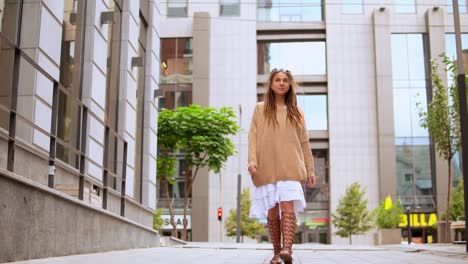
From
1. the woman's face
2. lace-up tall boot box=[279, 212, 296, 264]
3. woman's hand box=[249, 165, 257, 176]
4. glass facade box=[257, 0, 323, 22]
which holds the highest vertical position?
glass facade box=[257, 0, 323, 22]

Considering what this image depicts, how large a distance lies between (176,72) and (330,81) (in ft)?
40.1

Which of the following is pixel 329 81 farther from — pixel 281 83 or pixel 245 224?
pixel 281 83

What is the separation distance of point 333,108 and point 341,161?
422 centimetres

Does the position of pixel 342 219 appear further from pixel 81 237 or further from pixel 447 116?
pixel 81 237

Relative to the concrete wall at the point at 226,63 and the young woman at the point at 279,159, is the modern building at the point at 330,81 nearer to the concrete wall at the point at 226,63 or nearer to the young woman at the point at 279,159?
the concrete wall at the point at 226,63

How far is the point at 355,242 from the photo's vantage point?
50.9m

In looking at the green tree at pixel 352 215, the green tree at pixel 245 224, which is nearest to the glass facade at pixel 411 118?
the green tree at pixel 352 215

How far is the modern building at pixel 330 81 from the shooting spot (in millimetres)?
51062

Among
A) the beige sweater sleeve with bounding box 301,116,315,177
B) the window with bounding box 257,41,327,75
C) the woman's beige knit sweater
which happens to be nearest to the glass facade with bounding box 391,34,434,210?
the window with bounding box 257,41,327,75

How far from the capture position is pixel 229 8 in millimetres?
53188

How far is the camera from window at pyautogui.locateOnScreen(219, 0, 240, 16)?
53.1 metres

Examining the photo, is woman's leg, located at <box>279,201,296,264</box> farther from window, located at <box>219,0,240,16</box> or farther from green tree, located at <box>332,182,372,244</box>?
window, located at <box>219,0,240,16</box>

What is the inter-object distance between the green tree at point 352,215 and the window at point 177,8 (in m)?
19.4

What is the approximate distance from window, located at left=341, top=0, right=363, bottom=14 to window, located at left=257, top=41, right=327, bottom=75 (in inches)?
124
